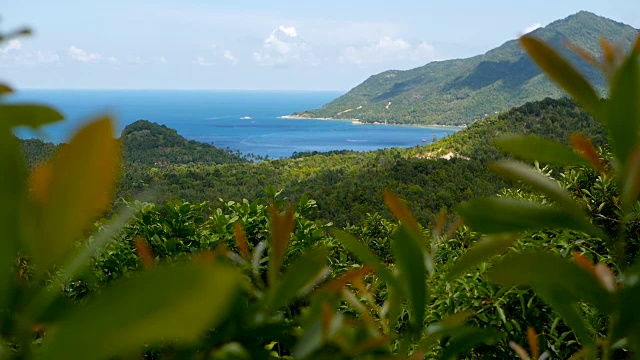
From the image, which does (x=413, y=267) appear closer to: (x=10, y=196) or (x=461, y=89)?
(x=10, y=196)

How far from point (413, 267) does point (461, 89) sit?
226 ft

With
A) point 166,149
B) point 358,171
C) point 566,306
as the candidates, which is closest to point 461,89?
point 166,149

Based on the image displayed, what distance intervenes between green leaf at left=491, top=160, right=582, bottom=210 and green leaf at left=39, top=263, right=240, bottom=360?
19cm

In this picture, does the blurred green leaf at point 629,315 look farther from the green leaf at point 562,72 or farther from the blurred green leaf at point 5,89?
the blurred green leaf at point 5,89

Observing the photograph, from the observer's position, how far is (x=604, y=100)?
0.86ft

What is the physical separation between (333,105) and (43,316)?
79.2 meters

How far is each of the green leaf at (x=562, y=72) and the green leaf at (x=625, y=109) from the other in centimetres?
1

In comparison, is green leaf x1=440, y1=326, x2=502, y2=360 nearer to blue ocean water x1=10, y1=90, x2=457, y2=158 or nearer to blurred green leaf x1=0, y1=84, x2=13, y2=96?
blurred green leaf x1=0, y1=84, x2=13, y2=96

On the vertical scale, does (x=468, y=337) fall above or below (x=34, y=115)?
below

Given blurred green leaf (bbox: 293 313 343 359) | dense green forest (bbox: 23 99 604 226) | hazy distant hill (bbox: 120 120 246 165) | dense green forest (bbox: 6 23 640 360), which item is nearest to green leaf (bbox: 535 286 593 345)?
dense green forest (bbox: 6 23 640 360)

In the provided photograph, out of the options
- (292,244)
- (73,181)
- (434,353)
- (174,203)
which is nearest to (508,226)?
(73,181)

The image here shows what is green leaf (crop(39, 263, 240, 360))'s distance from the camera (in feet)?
0.39

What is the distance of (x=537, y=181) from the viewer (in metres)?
0.27

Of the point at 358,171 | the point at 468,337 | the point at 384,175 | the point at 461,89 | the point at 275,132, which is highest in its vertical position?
the point at 461,89
